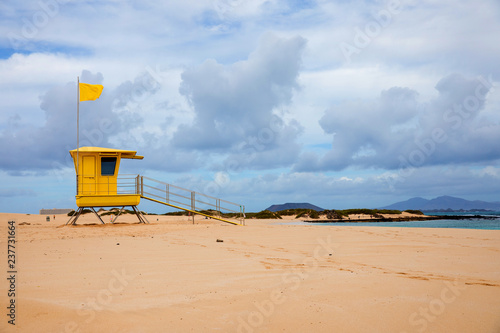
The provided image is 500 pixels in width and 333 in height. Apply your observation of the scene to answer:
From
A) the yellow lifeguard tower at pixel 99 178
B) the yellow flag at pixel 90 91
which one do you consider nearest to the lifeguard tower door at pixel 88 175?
the yellow lifeguard tower at pixel 99 178

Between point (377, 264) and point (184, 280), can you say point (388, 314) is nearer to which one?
point (184, 280)

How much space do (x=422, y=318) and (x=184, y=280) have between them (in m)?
3.51

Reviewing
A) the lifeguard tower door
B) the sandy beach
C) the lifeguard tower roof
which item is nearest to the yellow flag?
the lifeguard tower roof

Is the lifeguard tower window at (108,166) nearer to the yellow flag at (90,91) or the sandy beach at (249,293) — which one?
the yellow flag at (90,91)

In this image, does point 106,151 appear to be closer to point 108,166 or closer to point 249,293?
point 108,166

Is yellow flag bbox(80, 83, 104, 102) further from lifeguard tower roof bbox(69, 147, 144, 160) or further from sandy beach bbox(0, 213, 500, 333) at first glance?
sandy beach bbox(0, 213, 500, 333)

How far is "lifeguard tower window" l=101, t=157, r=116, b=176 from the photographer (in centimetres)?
2203

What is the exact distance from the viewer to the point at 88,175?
70.9ft

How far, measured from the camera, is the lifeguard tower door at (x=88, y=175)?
21.5 meters

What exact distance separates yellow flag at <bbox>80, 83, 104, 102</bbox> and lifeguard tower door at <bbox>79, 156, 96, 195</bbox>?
333 centimetres

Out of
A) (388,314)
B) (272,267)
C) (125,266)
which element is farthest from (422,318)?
(125,266)

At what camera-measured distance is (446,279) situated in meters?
6.41

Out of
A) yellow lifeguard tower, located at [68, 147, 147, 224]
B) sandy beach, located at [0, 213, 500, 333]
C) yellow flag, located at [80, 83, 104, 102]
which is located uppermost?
yellow flag, located at [80, 83, 104, 102]

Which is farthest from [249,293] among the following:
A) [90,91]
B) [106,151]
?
[90,91]
